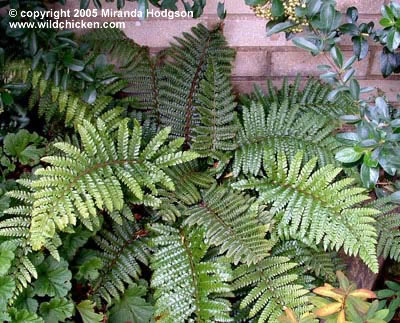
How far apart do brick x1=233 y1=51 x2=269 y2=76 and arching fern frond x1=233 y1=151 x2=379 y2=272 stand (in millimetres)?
662

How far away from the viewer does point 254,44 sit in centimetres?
242

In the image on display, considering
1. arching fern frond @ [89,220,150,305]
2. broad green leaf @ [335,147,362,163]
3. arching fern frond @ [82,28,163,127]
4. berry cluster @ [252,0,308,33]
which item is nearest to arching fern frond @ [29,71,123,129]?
arching fern frond @ [82,28,163,127]

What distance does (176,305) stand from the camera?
1.80 metres

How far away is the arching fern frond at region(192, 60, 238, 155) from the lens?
2.10m

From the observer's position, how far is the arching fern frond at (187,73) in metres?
2.19

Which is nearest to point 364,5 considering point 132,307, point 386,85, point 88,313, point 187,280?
point 386,85

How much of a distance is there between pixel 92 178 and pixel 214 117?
622 millimetres

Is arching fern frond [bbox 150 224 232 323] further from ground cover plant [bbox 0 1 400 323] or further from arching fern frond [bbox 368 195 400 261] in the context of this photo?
arching fern frond [bbox 368 195 400 261]

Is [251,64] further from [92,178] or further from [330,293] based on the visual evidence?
[330,293]

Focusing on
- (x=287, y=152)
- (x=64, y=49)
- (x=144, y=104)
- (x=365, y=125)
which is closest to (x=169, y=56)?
(x=144, y=104)

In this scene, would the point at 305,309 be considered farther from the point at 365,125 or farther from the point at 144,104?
the point at 144,104

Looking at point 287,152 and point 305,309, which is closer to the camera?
point 305,309

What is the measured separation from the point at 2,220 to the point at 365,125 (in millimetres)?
1317

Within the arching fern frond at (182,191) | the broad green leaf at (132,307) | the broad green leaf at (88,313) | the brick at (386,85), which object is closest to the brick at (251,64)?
the brick at (386,85)
